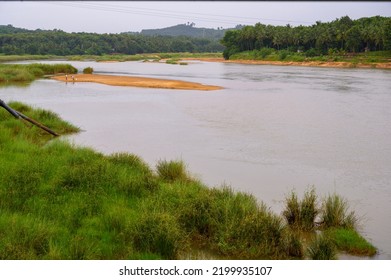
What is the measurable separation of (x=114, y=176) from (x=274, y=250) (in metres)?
4.25

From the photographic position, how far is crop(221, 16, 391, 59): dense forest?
268 ft

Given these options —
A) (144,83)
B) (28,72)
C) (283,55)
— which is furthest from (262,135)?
(283,55)

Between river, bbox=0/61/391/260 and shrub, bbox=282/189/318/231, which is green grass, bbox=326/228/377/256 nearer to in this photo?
river, bbox=0/61/391/260

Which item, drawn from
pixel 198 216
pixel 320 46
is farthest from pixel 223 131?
pixel 320 46

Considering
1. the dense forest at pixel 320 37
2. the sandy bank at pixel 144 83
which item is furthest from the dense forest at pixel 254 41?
the sandy bank at pixel 144 83

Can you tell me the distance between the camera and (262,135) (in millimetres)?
20234

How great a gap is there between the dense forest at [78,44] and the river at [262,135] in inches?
3339

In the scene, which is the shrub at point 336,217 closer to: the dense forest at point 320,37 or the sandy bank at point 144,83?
the sandy bank at point 144,83

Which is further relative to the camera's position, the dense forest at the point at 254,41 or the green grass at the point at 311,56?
the dense forest at the point at 254,41

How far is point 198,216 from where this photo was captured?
851 cm

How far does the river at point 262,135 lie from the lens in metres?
12.5

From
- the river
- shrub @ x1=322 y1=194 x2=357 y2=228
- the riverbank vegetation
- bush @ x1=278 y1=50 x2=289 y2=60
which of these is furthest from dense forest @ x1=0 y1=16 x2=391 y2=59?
shrub @ x1=322 y1=194 x2=357 y2=228

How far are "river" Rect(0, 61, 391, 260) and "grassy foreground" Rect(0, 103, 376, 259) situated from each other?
1830mm
